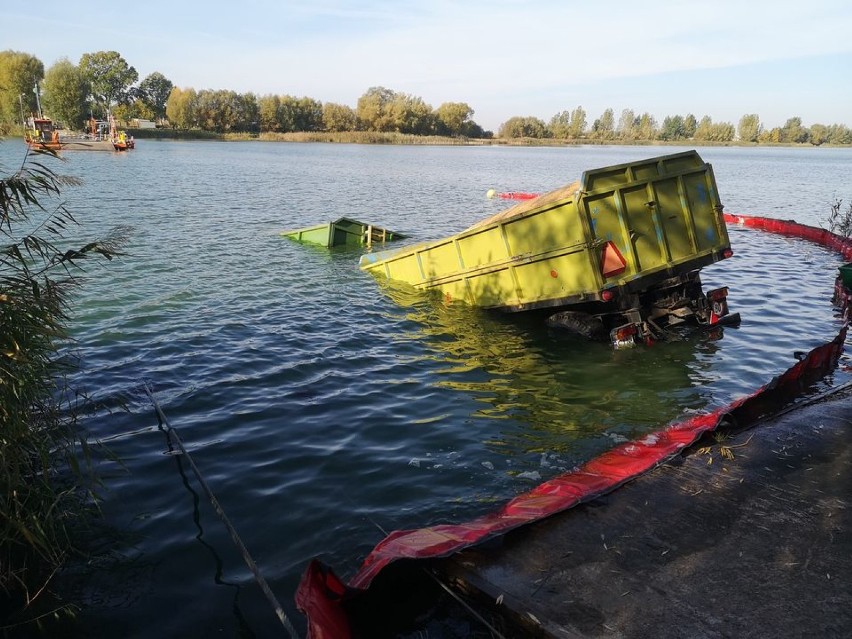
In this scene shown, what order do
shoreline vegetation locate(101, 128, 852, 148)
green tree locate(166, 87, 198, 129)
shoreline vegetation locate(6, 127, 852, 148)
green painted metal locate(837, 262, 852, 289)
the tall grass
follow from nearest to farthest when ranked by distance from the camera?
the tall grass
green painted metal locate(837, 262, 852, 289)
shoreline vegetation locate(6, 127, 852, 148)
shoreline vegetation locate(101, 128, 852, 148)
green tree locate(166, 87, 198, 129)

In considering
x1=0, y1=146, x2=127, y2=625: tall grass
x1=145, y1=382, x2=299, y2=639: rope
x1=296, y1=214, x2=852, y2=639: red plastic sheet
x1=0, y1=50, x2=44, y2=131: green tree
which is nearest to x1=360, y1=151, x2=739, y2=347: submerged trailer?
x1=296, y1=214, x2=852, y2=639: red plastic sheet

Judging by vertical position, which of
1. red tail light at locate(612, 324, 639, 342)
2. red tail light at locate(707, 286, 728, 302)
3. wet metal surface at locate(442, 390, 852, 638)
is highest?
red tail light at locate(707, 286, 728, 302)

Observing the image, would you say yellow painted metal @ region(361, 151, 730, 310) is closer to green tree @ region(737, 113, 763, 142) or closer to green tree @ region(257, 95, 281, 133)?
green tree @ region(257, 95, 281, 133)

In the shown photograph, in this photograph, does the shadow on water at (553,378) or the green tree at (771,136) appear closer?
the shadow on water at (553,378)

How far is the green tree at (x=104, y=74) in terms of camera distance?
115 metres

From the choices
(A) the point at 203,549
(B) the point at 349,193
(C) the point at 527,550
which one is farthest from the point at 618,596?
(B) the point at 349,193

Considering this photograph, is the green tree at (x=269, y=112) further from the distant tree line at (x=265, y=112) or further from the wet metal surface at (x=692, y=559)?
the wet metal surface at (x=692, y=559)

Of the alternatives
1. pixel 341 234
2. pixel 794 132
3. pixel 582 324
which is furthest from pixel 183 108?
pixel 794 132

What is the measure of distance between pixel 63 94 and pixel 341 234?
93.5m

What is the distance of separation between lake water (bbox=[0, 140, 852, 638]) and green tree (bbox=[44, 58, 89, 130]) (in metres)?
91.6

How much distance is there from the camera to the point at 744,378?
31.4 feet

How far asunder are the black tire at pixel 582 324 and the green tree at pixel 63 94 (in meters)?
104

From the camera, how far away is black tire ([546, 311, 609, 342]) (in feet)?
36.7

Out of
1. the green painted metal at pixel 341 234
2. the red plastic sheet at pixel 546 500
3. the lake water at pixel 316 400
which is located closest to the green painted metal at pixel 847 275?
the lake water at pixel 316 400
